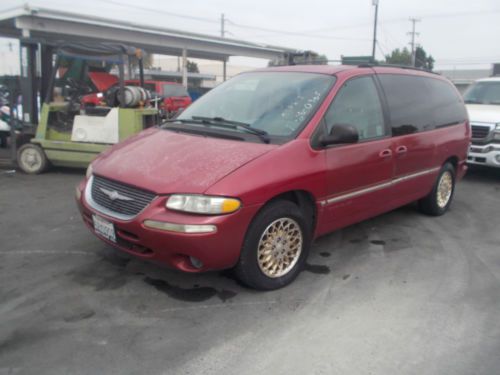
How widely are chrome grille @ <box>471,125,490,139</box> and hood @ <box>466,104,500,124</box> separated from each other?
0.46 ft

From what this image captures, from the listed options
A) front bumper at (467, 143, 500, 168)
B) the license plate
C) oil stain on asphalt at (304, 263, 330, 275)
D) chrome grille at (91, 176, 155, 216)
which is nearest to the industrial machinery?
chrome grille at (91, 176, 155, 216)

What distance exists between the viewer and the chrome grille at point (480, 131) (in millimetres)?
8211

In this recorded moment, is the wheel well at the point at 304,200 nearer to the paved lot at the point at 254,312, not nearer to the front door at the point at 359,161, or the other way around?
the front door at the point at 359,161

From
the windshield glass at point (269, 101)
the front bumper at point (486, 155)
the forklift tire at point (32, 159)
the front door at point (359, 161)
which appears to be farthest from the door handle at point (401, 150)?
the forklift tire at point (32, 159)

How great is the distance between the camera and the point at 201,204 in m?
3.19

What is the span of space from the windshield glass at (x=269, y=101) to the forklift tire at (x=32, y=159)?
4270 millimetres

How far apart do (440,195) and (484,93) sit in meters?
4.74

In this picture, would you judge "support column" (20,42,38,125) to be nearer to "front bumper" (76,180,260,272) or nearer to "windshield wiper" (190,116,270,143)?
"windshield wiper" (190,116,270,143)

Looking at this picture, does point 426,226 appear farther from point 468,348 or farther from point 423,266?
point 468,348

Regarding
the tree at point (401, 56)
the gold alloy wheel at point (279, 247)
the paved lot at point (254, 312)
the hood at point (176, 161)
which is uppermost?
the tree at point (401, 56)

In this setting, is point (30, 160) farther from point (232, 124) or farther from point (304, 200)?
point (304, 200)

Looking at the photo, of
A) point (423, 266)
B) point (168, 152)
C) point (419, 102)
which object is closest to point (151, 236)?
point (168, 152)

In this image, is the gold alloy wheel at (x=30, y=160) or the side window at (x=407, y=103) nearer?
the side window at (x=407, y=103)

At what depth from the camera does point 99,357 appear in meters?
2.82
